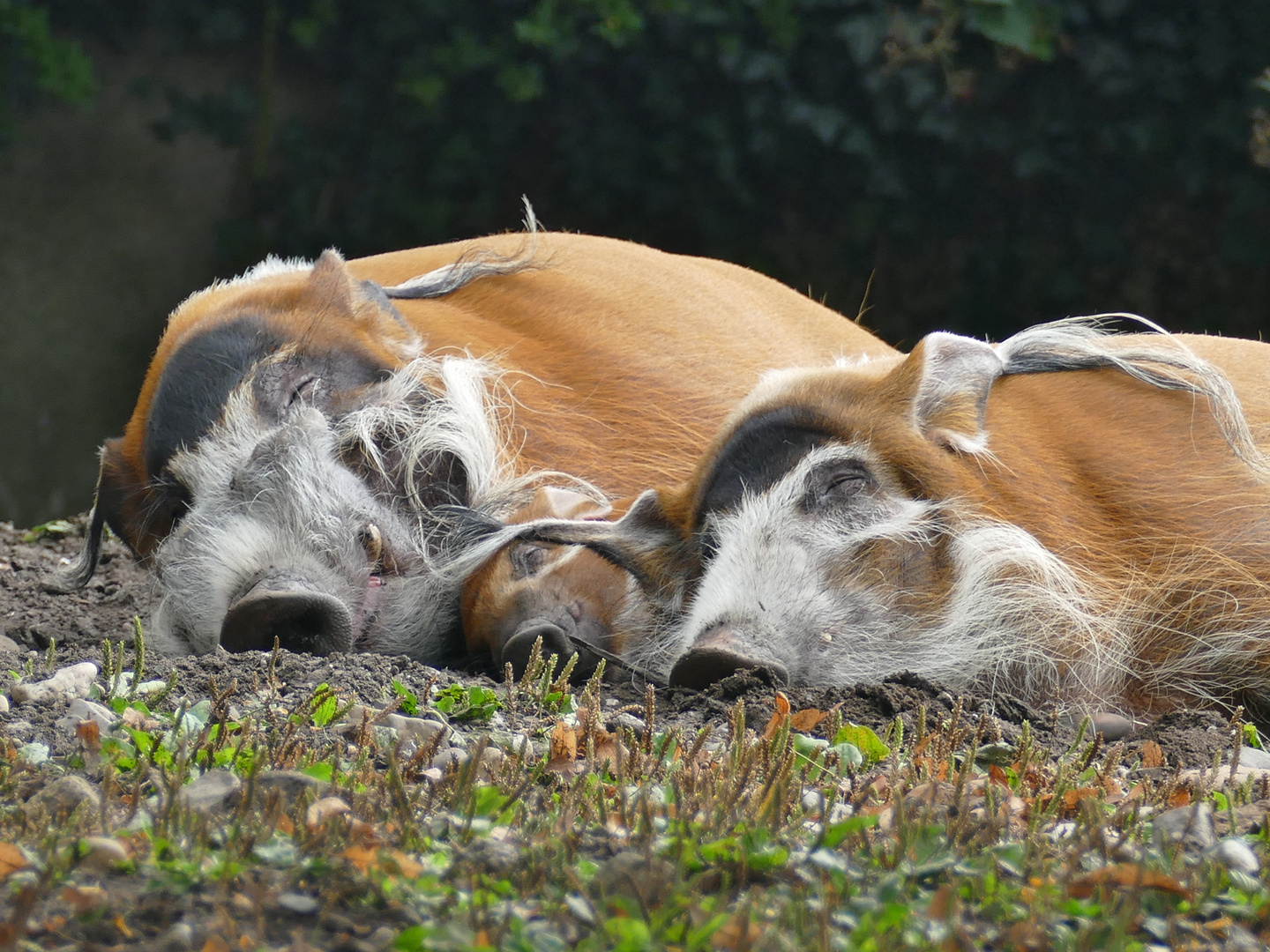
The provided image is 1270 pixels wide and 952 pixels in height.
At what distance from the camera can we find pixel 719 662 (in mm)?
2564

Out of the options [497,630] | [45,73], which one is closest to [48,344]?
[45,73]

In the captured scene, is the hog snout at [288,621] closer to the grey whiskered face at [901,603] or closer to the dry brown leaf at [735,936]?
the grey whiskered face at [901,603]

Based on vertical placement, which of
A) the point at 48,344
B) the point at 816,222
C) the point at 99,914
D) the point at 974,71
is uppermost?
the point at 974,71

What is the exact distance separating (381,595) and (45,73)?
4.70 m

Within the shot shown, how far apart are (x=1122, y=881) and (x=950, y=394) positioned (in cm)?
143

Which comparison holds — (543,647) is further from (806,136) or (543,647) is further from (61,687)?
(806,136)

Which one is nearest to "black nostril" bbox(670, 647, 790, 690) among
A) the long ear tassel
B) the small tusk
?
the small tusk

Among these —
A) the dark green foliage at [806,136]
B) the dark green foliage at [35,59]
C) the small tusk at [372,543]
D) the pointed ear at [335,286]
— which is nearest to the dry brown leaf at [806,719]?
the small tusk at [372,543]

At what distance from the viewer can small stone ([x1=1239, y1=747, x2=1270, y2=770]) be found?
7.52 ft

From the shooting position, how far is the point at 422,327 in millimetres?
3664

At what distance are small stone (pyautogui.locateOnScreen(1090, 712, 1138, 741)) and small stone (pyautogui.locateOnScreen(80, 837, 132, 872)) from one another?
5.63ft

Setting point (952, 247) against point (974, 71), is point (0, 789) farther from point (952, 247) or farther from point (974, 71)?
point (952, 247)

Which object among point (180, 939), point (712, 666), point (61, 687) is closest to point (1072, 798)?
point (712, 666)

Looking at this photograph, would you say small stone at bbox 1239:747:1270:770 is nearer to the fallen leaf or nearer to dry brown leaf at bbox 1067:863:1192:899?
dry brown leaf at bbox 1067:863:1192:899
